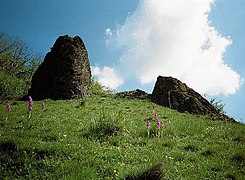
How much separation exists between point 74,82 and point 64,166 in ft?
84.0

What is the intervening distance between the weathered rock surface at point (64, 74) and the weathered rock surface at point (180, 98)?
382 inches

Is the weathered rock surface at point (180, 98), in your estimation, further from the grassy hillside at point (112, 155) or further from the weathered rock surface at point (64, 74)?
the grassy hillside at point (112, 155)

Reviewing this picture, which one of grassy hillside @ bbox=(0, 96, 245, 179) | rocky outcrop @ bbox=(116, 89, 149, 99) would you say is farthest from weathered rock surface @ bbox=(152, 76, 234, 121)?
grassy hillside @ bbox=(0, 96, 245, 179)

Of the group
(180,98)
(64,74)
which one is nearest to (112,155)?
(180,98)

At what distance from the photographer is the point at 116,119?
11.7 meters

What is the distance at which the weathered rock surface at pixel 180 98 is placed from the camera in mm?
29062

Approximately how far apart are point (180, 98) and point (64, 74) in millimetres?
14890

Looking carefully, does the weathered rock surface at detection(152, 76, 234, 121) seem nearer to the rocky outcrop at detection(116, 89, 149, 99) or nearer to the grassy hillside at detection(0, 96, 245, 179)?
the rocky outcrop at detection(116, 89, 149, 99)

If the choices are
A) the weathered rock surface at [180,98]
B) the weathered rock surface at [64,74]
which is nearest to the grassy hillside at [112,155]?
the weathered rock surface at [180,98]

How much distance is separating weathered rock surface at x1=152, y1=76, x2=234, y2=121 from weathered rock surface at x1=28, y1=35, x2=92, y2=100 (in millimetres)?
9707

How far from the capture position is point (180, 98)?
102ft

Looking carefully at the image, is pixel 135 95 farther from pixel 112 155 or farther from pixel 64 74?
pixel 112 155

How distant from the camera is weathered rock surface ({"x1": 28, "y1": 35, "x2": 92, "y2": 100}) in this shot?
31578mm

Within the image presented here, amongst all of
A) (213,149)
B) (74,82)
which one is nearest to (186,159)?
(213,149)
